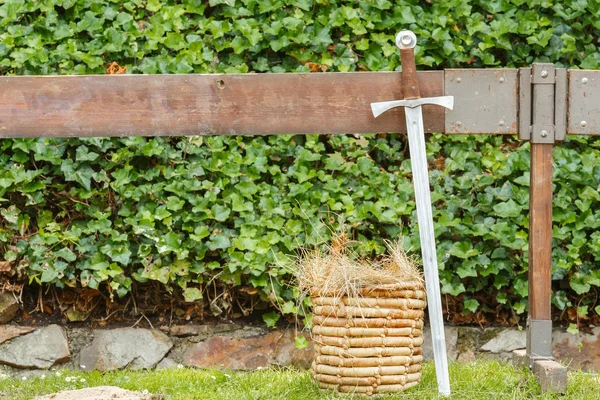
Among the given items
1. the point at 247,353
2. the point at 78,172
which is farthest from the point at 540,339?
the point at 78,172

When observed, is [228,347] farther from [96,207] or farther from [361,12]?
[361,12]

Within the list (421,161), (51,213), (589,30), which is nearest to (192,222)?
(51,213)

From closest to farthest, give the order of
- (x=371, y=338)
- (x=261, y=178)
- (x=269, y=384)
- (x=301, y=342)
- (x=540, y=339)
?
(x=371, y=338)
(x=540, y=339)
(x=269, y=384)
(x=301, y=342)
(x=261, y=178)

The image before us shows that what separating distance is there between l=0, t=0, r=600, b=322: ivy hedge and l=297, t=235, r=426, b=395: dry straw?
0.86m

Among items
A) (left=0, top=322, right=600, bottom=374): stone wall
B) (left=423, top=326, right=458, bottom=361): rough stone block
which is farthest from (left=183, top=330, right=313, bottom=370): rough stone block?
(left=423, top=326, right=458, bottom=361): rough stone block

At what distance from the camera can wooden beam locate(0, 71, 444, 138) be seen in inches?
123

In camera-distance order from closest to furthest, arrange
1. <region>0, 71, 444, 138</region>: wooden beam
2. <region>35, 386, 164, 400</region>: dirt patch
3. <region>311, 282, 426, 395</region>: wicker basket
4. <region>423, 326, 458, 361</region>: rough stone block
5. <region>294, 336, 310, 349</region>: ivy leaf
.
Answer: <region>311, 282, 426, 395</region>: wicker basket → <region>35, 386, 164, 400</region>: dirt patch → <region>0, 71, 444, 138</region>: wooden beam → <region>294, 336, 310, 349</region>: ivy leaf → <region>423, 326, 458, 361</region>: rough stone block

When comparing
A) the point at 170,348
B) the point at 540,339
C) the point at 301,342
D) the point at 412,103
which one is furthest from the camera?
the point at 170,348

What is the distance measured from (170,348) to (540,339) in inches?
69.4

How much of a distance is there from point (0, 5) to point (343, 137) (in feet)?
6.05

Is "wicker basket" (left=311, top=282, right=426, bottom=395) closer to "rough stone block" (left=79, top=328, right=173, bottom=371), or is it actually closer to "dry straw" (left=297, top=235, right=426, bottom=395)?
"dry straw" (left=297, top=235, right=426, bottom=395)

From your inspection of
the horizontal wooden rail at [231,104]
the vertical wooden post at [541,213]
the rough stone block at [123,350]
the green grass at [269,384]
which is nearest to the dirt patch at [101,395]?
the green grass at [269,384]

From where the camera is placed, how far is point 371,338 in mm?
2869

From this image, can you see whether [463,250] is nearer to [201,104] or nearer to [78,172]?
[201,104]
